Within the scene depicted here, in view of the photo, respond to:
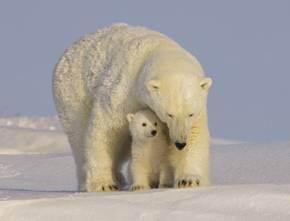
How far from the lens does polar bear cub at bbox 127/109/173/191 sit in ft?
24.5

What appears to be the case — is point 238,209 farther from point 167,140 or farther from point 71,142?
point 71,142

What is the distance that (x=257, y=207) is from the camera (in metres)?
5.32

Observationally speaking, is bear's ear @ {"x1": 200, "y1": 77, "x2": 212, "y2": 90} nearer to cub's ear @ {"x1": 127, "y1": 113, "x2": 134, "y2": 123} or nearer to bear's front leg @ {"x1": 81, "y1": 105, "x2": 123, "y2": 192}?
cub's ear @ {"x1": 127, "y1": 113, "x2": 134, "y2": 123}

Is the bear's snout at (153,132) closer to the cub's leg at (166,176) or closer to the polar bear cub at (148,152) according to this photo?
the polar bear cub at (148,152)

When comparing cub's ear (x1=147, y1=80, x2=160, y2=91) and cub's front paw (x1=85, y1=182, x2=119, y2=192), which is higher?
cub's ear (x1=147, y1=80, x2=160, y2=91)

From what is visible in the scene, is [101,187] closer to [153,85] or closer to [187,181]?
[187,181]

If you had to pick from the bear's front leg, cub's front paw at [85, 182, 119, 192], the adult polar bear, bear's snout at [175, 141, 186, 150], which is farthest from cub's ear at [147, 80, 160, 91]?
cub's front paw at [85, 182, 119, 192]

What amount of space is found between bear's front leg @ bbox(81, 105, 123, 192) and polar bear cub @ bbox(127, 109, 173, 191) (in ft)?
1.02

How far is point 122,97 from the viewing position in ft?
25.3

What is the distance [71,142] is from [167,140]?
1551mm

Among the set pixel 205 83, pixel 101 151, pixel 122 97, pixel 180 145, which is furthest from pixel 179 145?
pixel 101 151

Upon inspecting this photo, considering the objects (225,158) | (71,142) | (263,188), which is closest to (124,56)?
(71,142)

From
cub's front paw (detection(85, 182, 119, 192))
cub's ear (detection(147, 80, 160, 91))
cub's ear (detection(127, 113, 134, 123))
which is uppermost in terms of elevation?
cub's ear (detection(147, 80, 160, 91))

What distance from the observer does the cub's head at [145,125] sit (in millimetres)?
7457
